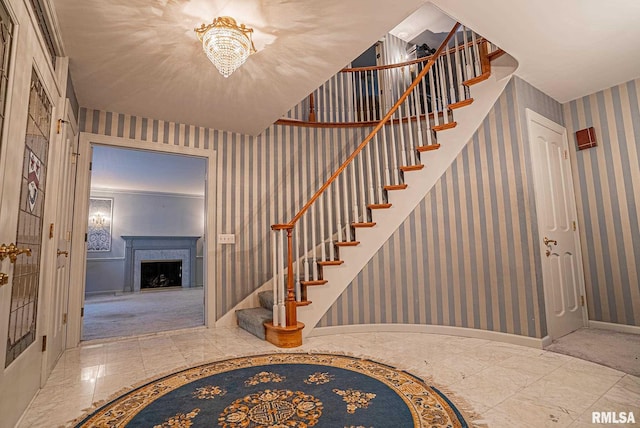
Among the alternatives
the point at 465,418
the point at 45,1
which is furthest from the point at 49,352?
the point at 465,418

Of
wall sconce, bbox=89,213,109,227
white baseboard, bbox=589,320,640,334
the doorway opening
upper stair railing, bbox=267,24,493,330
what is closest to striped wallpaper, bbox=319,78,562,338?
upper stair railing, bbox=267,24,493,330

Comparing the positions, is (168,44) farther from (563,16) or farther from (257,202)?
(563,16)

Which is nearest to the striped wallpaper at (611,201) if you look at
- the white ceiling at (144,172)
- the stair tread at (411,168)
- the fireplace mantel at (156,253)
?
the stair tread at (411,168)

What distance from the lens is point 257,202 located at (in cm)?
427

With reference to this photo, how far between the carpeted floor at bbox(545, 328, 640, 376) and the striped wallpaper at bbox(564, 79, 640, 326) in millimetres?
303

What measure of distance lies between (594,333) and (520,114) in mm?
2283

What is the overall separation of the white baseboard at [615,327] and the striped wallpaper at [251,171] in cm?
354

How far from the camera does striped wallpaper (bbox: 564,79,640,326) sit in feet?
10.3

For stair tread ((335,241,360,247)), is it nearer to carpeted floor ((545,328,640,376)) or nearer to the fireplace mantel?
carpeted floor ((545,328,640,376))

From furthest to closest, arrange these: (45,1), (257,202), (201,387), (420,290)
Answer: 1. (257,202)
2. (420,290)
3. (201,387)
4. (45,1)

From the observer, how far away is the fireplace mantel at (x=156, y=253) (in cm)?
802

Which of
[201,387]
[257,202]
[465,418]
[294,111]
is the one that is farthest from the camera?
[294,111]

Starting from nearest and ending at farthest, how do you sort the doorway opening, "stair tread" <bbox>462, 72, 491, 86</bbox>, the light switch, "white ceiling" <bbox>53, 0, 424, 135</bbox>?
"white ceiling" <bbox>53, 0, 424, 135</bbox> < "stair tread" <bbox>462, 72, 491, 86</bbox> < the light switch < the doorway opening

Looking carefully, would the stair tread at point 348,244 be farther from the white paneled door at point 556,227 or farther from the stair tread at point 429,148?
the white paneled door at point 556,227
